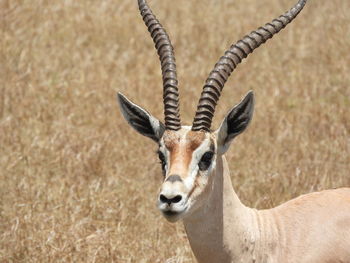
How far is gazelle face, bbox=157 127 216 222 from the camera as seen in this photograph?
19.0ft

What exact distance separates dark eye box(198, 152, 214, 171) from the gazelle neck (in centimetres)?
17

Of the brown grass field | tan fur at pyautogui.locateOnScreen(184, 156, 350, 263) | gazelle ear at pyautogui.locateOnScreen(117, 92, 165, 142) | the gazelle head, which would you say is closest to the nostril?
the gazelle head

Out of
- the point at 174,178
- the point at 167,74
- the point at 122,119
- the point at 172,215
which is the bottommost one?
the point at 172,215

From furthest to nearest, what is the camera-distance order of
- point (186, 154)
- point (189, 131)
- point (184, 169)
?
1. point (189, 131)
2. point (186, 154)
3. point (184, 169)

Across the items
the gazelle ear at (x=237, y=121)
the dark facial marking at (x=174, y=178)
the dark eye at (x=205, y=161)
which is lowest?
→ the dark facial marking at (x=174, y=178)

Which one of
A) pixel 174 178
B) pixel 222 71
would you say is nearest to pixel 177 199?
pixel 174 178

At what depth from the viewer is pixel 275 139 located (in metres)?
10.7

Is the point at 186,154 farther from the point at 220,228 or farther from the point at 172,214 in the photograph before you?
the point at 220,228

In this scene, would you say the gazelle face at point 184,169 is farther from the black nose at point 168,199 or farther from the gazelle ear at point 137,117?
the gazelle ear at point 137,117

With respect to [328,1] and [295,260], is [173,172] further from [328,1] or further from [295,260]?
[328,1]

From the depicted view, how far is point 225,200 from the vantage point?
6527 millimetres

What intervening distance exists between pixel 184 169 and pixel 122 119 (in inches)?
212

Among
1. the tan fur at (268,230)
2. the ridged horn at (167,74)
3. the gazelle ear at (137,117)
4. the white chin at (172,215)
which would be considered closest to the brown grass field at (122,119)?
the tan fur at (268,230)

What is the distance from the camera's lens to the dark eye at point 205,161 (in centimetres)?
618
